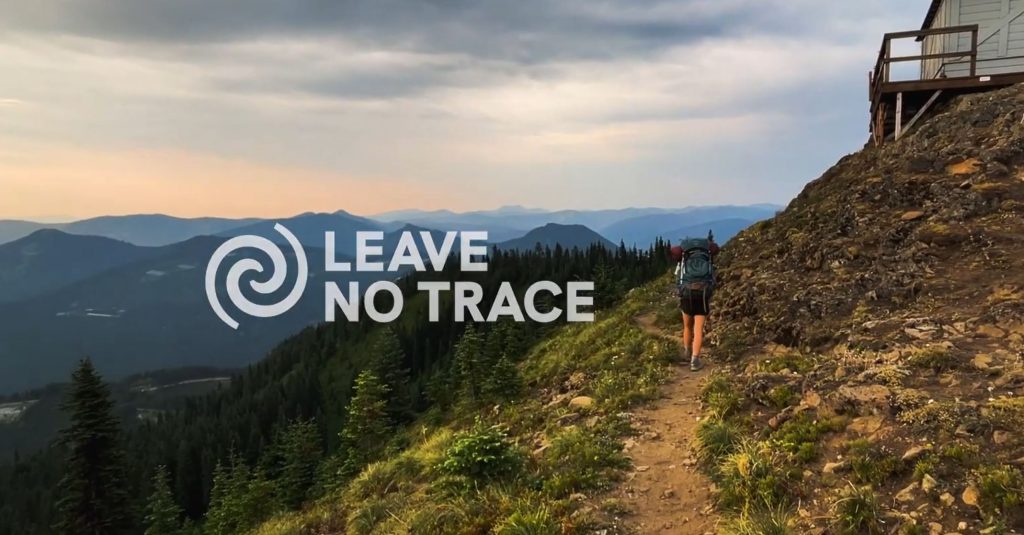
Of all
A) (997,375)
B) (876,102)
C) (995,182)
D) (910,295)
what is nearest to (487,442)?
(997,375)

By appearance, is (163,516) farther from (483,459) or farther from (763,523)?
(763,523)

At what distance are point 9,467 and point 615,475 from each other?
658 ft

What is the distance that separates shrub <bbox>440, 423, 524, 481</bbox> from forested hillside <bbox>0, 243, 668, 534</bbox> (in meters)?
0.06

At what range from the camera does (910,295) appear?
12758 mm

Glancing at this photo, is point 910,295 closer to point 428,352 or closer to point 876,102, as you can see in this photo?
point 876,102

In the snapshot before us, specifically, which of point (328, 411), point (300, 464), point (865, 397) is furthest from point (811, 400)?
point (328, 411)

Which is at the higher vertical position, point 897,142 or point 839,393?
point 897,142

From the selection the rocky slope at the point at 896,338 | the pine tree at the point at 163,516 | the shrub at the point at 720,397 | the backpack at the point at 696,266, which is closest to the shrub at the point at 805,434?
the rocky slope at the point at 896,338

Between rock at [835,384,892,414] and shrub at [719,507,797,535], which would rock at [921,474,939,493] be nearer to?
shrub at [719,507,797,535]

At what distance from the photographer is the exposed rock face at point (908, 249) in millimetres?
11797

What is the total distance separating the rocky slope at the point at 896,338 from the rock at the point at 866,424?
31 millimetres

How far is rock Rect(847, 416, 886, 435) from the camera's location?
7922 mm

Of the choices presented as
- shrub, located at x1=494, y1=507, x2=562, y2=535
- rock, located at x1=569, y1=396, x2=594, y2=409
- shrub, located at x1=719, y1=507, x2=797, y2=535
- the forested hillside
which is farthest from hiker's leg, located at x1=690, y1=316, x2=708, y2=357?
shrub, located at x1=494, y1=507, x2=562, y2=535

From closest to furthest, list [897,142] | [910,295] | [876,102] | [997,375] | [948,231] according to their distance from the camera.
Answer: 1. [997,375]
2. [910,295]
3. [948,231]
4. [897,142]
5. [876,102]
